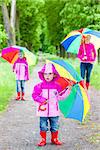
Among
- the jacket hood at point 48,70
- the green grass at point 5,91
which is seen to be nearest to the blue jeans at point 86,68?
the green grass at point 5,91

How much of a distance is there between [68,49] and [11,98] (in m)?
3.58

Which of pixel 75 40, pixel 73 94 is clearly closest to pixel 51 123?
pixel 73 94

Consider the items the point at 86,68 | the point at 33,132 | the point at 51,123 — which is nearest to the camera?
the point at 51,123

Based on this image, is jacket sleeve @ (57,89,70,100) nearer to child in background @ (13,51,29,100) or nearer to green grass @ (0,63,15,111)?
green grass @ (0,63,15,111)

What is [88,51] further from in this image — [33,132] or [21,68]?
[33,132]

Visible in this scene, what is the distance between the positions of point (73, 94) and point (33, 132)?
173cm

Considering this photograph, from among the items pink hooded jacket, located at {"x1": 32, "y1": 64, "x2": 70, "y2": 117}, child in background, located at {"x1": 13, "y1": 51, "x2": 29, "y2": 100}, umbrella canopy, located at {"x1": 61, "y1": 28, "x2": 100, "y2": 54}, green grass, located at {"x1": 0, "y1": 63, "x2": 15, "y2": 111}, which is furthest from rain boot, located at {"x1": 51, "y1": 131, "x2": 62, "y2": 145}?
child in background, located at {"x1": 13, "y1": 51, "x2": 29, "y2": 100}

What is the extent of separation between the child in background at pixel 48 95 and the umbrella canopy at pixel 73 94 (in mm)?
90

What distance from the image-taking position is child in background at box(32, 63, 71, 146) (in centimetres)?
889

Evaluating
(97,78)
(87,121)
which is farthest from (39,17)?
(87,121)

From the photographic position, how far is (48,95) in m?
8.98

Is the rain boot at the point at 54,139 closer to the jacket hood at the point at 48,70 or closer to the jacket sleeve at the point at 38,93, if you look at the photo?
the jacket sleeve at the point at 38,93

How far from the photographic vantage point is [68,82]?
903 centimetres

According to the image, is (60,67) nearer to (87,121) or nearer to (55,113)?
(55,113)
